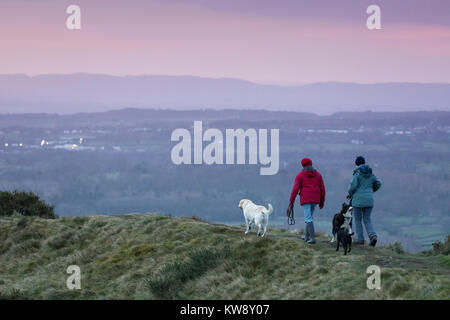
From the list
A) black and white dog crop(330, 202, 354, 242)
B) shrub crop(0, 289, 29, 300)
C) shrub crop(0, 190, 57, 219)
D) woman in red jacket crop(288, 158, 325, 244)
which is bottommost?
shrub crop(0, 289, 29, 300)

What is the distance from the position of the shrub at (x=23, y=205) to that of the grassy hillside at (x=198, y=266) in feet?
21.5

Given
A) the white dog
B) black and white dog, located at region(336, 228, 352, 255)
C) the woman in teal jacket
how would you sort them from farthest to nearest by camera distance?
1. the woman in teal jacket
2. the white dog
3. black and white dog, located at region(336, 228, 352, 255)

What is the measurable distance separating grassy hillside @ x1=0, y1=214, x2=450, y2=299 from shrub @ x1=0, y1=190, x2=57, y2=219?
21.5 feet

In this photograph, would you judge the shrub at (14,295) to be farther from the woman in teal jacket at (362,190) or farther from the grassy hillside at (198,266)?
the woman in teal jacket at (362,190)

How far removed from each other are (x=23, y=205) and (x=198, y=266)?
15.0 m

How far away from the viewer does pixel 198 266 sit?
62.0ft

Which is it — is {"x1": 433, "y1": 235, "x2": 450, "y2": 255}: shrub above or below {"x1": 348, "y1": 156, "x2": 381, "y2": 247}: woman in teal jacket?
below

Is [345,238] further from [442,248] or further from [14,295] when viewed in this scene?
[14,295]

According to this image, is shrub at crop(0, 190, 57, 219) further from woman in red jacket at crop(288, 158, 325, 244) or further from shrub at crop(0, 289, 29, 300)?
woman in red jacket at crop(288, 158, 325, 244)

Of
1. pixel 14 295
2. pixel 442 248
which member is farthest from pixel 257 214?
pixel 442 248

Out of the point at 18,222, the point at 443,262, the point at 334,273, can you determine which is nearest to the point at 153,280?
the point at 334,273

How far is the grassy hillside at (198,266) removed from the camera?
1616cm

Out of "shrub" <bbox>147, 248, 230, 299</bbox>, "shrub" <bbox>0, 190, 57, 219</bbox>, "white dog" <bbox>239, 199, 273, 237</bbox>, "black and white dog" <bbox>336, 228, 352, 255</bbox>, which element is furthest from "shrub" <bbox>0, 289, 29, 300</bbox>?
"shrub" <bbox>0, 190, 57, 219</bbox>

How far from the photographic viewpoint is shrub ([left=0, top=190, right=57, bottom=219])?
102ft
